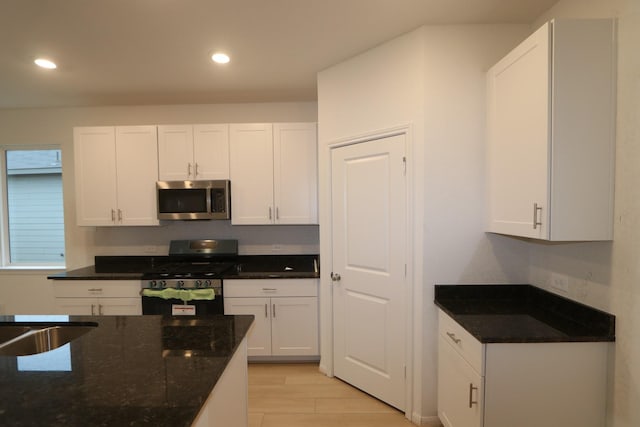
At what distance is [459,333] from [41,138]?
4.57m

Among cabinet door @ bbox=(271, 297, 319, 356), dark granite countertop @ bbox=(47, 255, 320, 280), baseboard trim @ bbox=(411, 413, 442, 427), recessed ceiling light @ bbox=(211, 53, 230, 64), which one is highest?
recessed ceiling light @ bbox=(211, 53, 230, 64)

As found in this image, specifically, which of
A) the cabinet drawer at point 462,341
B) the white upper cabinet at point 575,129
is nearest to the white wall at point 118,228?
the cabinet drawer at point 462,341

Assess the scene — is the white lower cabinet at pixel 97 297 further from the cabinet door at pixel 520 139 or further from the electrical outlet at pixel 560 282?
the electrical outlet at pixel 560 282

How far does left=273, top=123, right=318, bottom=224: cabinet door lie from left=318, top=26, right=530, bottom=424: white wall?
46.2 inches

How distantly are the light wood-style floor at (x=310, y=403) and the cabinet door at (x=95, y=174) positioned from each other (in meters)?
2.21

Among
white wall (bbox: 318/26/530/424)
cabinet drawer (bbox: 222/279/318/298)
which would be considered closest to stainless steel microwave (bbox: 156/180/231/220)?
cabinet drawer (bbox: 222/279/318/298)

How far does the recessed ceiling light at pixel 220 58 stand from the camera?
8.04 ft

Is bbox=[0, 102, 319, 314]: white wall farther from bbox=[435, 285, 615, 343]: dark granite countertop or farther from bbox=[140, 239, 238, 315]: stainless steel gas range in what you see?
bbox=[435, 285, 615, 343]: dark granite countertop

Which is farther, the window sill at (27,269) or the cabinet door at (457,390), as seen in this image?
the window sill at (27,269)

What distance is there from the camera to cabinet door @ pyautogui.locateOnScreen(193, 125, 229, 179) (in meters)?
3.18

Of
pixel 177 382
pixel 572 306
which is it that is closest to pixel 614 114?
pixel 572 306

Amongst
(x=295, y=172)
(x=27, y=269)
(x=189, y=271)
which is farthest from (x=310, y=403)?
(x=27, y=269)

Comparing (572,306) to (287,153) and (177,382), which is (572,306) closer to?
(177,382)

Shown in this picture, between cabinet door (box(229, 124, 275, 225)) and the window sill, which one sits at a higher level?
cabinet door (box(229, 124, 275, 225))
